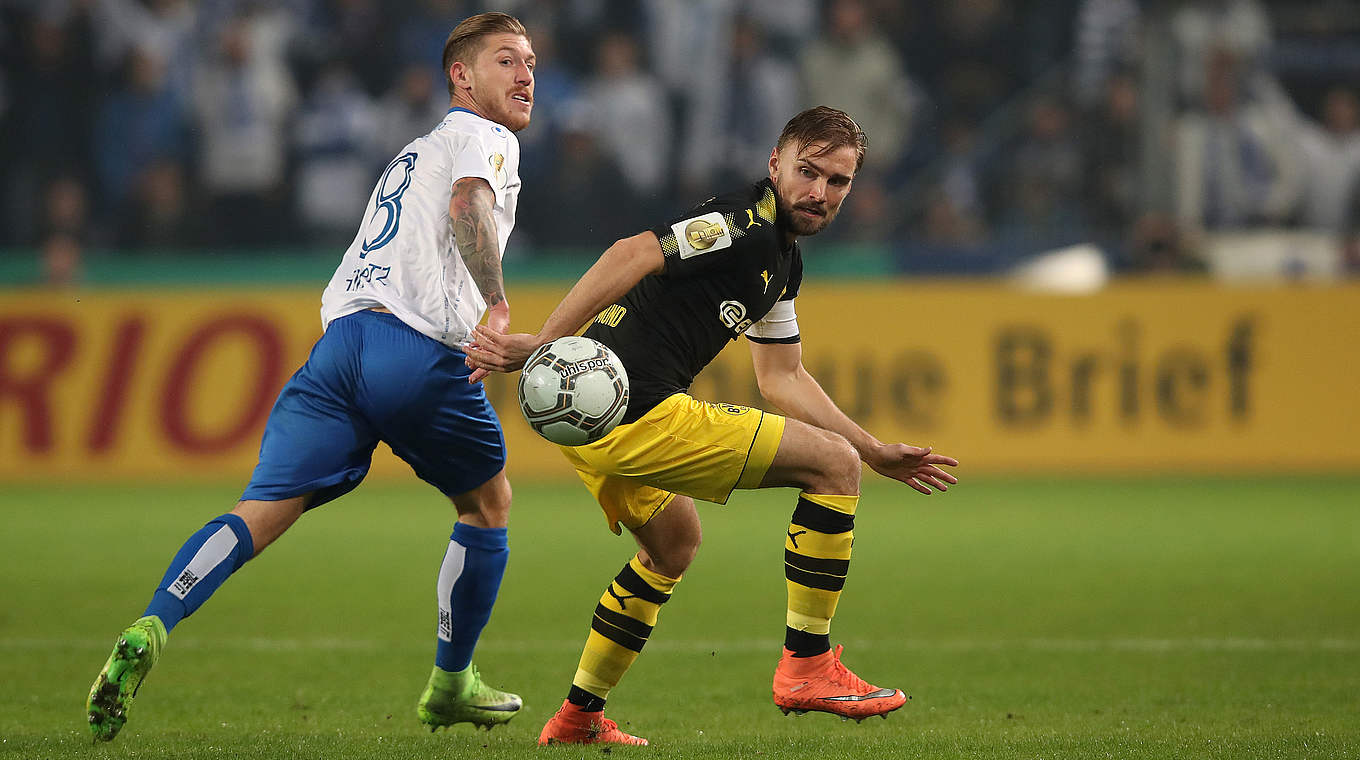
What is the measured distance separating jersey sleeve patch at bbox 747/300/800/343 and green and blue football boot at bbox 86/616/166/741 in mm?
1968

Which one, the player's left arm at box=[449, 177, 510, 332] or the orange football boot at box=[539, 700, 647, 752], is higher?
the player's left arm at box=[449, 177, 510, 332]

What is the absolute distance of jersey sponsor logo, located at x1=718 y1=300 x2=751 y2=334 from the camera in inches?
182

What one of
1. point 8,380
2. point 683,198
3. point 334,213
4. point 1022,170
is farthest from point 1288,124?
point 8,380

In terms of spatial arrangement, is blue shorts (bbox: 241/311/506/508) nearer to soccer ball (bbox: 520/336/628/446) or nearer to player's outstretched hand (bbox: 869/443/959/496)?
soccer ball (bbox: 520/336/628/446)

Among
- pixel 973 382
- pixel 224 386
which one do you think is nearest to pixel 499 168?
pixel 224 386

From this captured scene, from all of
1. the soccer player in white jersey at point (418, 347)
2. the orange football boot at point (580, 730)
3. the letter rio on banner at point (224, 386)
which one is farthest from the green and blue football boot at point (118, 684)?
the letter rio on banner at point (224, 386)

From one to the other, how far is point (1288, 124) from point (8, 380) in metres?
10.7

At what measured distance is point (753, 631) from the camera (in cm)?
684

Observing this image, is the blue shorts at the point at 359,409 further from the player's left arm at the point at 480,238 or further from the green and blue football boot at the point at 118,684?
the green and blue football boot at the point at 118,684

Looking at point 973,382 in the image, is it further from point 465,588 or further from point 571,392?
point 571,392

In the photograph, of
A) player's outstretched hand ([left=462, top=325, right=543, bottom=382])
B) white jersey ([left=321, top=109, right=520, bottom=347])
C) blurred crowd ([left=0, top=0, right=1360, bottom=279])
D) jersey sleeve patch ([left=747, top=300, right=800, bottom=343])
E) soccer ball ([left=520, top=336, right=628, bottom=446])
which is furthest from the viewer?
blurred crowd ([left=0, top=0, right=1360, bottom=279])

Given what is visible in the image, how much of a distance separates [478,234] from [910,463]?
4.57ft

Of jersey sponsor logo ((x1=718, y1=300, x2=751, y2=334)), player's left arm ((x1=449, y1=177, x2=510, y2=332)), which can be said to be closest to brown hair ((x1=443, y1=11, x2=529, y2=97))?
player's left arm ((x1=449, y1=177, x2=510, y2=332))

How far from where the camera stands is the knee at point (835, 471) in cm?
450
